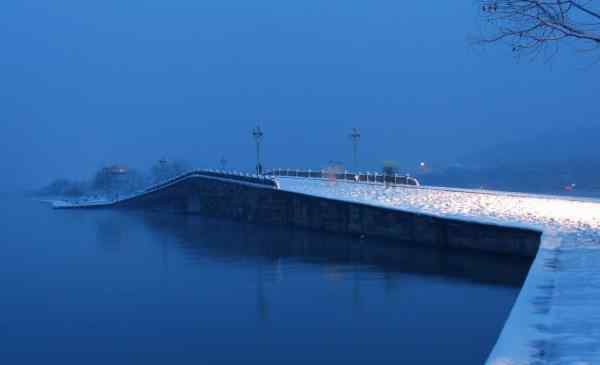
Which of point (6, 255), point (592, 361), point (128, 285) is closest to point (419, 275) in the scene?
point (128, 285)

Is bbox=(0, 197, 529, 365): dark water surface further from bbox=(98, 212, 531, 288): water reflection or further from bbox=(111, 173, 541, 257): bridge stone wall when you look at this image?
bbox=(111, 173, 541, 257): bridge stone wall

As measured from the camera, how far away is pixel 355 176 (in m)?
38.0

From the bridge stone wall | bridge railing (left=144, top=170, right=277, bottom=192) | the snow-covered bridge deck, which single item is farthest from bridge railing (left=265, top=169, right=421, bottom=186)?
the snow-covered bridge deck

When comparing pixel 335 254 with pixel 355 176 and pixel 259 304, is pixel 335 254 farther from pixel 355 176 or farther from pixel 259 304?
pixel 355 176

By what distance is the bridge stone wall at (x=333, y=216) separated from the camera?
53.4 ft

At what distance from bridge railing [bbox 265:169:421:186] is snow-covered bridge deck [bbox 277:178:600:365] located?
38.7 ft

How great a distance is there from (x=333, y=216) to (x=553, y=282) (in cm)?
1514

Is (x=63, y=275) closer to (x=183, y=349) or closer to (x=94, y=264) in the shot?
(x=94, y=264)

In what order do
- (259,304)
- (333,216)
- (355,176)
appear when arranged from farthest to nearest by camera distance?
(355,176) → (333,216) → (259,304)

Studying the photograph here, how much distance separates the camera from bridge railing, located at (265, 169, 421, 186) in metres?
34.5

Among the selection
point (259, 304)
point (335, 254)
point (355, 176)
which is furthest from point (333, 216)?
point (355, 176)

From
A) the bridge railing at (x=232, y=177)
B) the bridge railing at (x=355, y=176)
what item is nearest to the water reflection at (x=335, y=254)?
the bridge railing at (x=232, y=177)

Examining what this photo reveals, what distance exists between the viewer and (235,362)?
28.7ft

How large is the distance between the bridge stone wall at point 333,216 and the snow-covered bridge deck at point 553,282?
31 centimetres
